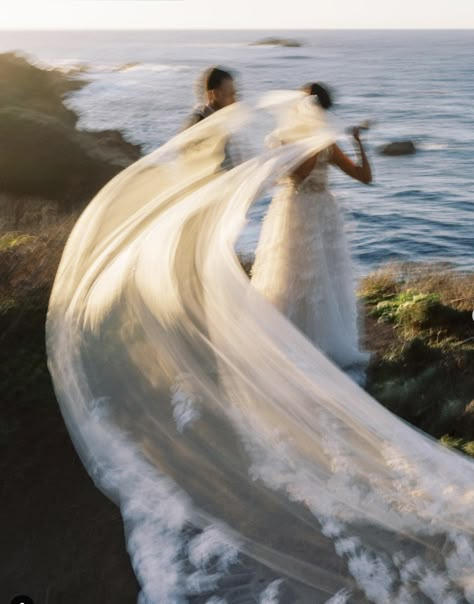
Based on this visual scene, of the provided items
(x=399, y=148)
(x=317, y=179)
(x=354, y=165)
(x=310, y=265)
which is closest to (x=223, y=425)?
(x=310, y=265)

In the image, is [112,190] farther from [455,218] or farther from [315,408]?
[455,218]

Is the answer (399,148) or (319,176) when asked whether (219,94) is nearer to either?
(319,176)

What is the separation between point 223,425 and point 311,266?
187cm

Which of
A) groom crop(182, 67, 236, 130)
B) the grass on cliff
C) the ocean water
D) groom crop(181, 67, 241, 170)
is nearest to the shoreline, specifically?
the grass on cliff

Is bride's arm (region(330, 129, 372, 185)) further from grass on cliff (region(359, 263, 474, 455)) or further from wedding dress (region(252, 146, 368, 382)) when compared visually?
grass on cliff (region(359, 263, 474, 455))

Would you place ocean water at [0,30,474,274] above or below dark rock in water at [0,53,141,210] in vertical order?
below

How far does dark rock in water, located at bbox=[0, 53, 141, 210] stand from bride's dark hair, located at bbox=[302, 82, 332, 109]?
17175 mm

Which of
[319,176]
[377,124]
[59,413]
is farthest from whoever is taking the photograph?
Answer: [377,124]

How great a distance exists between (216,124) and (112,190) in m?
0.91

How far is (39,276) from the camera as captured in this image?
278 inches

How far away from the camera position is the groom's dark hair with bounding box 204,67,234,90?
5543mm

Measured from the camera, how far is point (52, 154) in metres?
25.0

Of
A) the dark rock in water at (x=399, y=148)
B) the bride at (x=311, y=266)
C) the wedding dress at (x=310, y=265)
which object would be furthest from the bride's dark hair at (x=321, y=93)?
the dark rock in water at (x=399, y=148)

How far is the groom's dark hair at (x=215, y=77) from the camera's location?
5.54m
